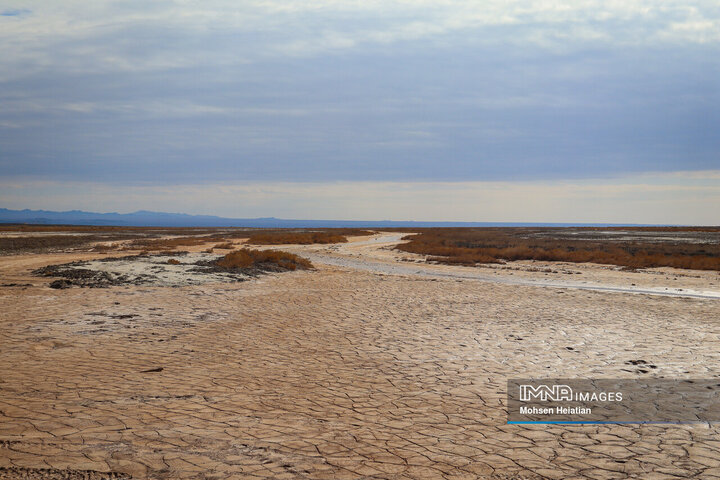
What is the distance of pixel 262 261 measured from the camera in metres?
25.8

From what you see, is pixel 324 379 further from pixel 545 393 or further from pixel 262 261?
pixel 262 261

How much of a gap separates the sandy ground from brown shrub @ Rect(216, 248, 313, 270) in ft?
24.7

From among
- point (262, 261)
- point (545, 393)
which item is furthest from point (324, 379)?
point (262, 261)

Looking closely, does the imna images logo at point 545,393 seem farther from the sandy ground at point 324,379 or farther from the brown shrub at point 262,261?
the brown shrub at point 262,261

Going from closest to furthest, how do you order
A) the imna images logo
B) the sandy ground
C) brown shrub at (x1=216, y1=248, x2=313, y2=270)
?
the sandy ground
the imna images logo
brown shrub at (x1=216, y1=248, x2=313, y2=270)

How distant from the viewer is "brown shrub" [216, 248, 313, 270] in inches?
931

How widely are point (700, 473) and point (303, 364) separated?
213 inches

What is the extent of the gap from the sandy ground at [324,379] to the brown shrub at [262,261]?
754 centimetres

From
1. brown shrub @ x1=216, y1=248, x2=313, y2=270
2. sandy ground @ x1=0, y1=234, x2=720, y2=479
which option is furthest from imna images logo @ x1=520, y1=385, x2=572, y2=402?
brown shrub @ x1=216, y1=248, x2=313, y2=270

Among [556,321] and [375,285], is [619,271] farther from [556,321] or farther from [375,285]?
[556,321]

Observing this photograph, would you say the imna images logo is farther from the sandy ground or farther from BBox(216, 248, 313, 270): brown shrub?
BBox(216, 248, 313, 270): brown shrub

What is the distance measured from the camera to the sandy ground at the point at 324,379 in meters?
4.73

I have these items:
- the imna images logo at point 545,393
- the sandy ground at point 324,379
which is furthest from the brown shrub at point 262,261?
the imna images logo at point 545,393

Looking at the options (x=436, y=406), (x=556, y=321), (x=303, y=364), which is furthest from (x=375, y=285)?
(x=436, y=406)
